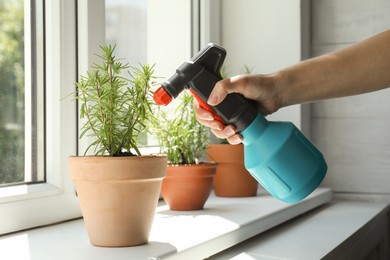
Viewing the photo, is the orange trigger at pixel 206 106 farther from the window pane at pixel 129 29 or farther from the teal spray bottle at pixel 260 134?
the window pane at pixel 129 29

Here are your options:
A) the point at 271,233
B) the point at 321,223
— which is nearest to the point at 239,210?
the point at 271,233

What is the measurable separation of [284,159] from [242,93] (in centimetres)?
11

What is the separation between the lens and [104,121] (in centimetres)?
101

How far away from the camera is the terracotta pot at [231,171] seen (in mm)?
1615

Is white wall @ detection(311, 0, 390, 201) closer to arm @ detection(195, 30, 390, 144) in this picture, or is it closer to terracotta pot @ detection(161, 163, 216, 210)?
terracotta pot @ detection(161, 163, 216, 210)

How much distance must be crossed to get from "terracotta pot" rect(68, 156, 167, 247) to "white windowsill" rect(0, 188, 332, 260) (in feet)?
0.08

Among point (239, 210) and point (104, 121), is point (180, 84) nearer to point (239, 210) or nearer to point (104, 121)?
point (104, 121)

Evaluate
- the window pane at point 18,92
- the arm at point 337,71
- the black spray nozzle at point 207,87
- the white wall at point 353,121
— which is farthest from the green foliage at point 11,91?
the white wall at point 353,121

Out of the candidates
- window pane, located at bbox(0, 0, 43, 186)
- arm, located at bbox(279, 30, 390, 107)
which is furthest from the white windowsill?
arm, located at bbox(279, 30, 390, 107)

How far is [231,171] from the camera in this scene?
5.34 feet

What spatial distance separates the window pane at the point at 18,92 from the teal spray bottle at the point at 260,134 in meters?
0.40

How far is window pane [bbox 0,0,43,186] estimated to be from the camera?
3.72 ft

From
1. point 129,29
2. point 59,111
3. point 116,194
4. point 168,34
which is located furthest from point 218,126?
point 168,34

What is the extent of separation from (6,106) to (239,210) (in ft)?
1.83
